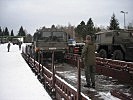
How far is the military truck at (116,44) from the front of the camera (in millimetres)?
15372

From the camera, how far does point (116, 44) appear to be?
53.5 ft

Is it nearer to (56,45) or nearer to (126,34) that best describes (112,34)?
(126,34)

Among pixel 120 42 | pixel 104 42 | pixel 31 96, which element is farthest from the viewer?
pixel 104 42

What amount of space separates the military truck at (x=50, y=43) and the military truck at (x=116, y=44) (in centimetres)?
250

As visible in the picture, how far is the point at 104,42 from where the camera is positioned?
17703 mm

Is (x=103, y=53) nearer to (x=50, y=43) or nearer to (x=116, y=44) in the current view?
(x=116, y=44)

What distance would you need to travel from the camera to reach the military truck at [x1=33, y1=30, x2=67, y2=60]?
19516 mm

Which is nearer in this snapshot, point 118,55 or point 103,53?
point 118,55

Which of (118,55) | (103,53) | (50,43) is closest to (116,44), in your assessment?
(118,55)

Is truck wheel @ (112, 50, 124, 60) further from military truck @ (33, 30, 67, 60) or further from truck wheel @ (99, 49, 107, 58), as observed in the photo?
military truck @ (33, 30, 67, 60)

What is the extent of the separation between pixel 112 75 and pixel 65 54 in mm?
8044

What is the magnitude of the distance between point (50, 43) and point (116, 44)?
501 cm

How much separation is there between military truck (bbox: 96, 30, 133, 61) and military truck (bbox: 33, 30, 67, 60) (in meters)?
2.50

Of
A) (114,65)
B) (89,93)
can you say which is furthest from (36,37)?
(89,93)
